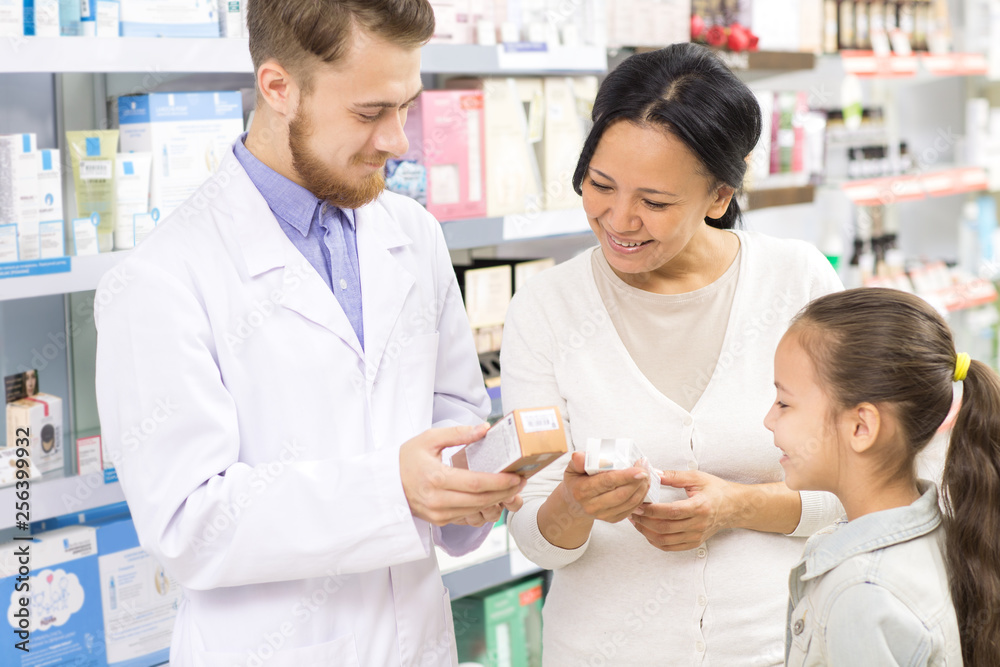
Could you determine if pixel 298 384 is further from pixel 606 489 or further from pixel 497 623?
pixel 497 623

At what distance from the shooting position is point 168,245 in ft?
4.33

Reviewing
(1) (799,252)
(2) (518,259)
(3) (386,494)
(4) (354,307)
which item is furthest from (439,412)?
(2) (518,259)

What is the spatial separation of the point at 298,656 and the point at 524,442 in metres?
0.49

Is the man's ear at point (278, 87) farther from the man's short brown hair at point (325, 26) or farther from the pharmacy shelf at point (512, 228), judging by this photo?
the pharmacy shelf at point (512, 228)

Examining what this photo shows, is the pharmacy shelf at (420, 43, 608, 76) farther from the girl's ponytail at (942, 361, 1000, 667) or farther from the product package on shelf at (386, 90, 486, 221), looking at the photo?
the girl's ponytail at (942, 361, 1000, 667)

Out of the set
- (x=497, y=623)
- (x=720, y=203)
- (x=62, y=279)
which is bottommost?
(x=497, y=623)

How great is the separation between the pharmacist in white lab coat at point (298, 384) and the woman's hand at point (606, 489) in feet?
0.38

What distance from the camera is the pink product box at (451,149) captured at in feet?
7.50

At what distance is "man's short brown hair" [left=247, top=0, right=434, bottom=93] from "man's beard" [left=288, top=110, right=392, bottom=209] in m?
0.06

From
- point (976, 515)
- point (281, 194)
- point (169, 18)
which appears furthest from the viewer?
point (169, 18)

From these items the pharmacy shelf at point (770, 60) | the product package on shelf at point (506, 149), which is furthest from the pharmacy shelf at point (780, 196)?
the product package on shelf at point (506, 149)

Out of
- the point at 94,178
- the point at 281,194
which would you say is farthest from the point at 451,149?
the point at 281,194

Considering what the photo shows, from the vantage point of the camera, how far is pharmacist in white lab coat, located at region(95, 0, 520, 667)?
1.25m

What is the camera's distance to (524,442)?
1149 mm
